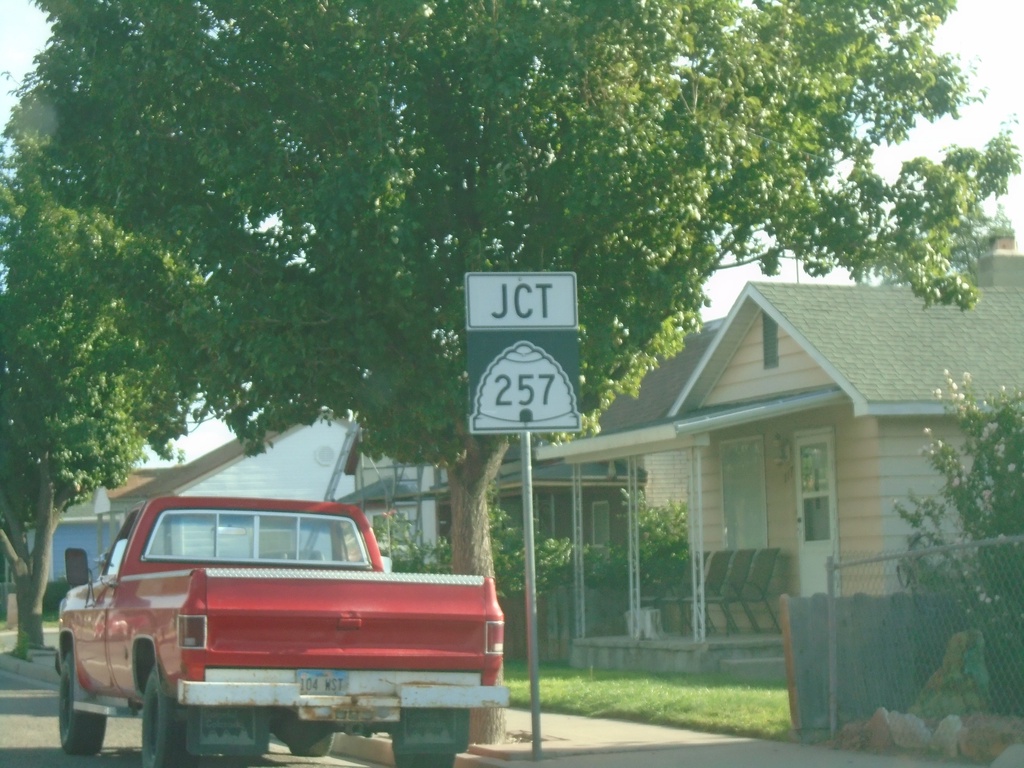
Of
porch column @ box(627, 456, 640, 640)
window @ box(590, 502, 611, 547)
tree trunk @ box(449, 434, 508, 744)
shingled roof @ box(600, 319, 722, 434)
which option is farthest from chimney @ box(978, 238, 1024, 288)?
tree trunk @ box(449, 434, 508, 744)

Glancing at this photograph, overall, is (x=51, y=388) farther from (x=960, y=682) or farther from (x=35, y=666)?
(x=960, y=682)

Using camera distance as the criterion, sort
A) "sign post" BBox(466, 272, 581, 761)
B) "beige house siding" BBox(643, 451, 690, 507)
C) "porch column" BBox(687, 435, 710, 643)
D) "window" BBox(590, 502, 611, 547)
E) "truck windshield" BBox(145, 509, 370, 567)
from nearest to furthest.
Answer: "sign post" BBox(466, 272, 581, 761)
"truck windshield" BBox(145, 509, 370, 567)
"porch column" BBox(687, 435, 710, 643)
"beige house siding" BBox(643, 451, 690, 507)
"window" BBox(590, 502, 611, 547)

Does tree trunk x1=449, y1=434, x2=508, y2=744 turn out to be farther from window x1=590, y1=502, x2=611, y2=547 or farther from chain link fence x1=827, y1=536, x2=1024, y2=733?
window x1=590, y1=502, x2=611, y2=547

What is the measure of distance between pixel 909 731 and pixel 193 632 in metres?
4.90

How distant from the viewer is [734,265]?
1205cm

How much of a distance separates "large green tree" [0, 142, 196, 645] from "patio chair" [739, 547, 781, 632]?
8.16 m

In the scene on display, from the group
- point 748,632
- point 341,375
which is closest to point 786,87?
point 341,375

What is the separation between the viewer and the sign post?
10.2 meters

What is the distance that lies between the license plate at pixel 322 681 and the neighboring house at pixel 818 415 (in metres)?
8.57

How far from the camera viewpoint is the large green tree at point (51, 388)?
2317 cm

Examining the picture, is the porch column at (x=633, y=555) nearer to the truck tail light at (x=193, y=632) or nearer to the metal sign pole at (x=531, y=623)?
the metal sign pole at (x=531, y=623)

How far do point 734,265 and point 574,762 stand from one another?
13.7 ft

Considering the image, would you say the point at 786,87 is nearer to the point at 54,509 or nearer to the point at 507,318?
the point at 507,318

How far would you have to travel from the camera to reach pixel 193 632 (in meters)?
8.69
